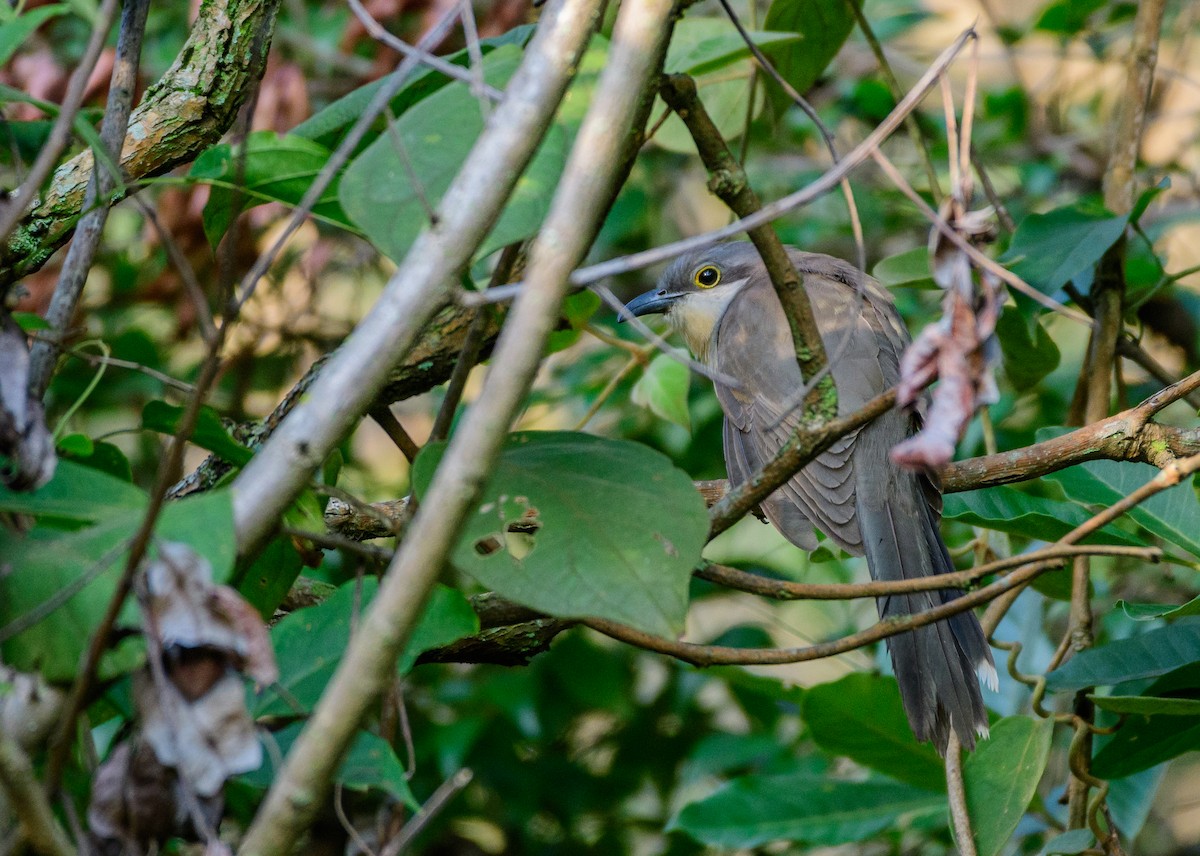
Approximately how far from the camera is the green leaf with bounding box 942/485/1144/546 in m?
2.44

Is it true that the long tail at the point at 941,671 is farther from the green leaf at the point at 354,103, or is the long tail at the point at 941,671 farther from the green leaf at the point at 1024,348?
the green leaf at the point at 354,103

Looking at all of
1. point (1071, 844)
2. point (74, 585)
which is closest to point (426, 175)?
point (74, 585)

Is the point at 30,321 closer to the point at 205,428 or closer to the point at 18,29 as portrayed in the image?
the point at 205,428

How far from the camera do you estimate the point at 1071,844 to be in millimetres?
2350

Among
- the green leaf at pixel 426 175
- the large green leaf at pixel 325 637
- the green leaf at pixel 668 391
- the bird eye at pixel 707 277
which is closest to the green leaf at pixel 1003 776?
the green leaf at pixel 668 391

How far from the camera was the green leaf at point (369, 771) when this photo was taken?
1.39 metres

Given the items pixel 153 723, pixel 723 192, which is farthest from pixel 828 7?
pixel 153 723

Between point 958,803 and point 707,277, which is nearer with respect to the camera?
point 958,803

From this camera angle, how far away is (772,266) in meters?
1.75

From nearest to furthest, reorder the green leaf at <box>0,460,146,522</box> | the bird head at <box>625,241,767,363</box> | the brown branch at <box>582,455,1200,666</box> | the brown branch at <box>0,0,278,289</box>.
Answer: the green leaf at <box>0,460,146,522</box>
the brown branch at <box>582,455,1200,666</box>
the brown branch at <box>0,0,278,289</box>
the bird head at <box>625,241,767,363</box>

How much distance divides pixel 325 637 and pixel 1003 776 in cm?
145

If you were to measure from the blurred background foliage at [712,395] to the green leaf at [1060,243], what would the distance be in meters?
0.01

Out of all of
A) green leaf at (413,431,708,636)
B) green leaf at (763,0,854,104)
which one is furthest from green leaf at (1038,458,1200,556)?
green leaf at (413,431,708,636)

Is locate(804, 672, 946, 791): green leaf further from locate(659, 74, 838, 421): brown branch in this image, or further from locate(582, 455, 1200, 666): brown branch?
locate(659, 74, 838, 421): brown branch
